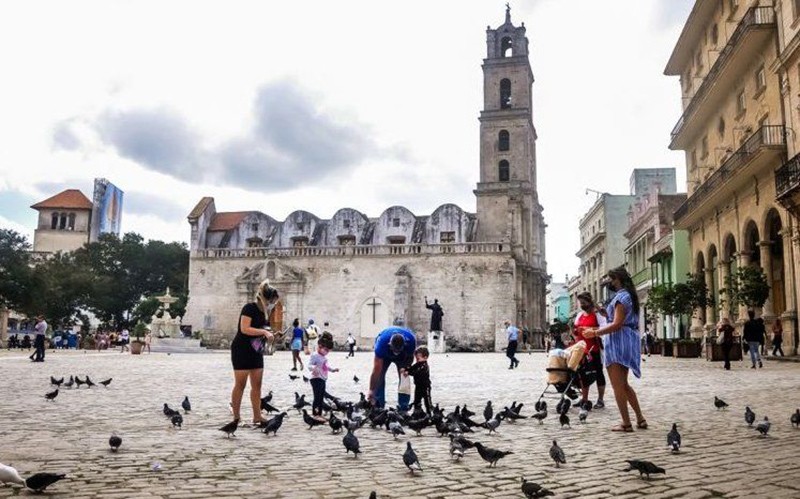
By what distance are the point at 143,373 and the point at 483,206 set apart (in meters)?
34.5

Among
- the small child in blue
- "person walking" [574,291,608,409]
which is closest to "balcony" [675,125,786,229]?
"person walking" [574,291,608,409]

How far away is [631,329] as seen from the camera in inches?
285

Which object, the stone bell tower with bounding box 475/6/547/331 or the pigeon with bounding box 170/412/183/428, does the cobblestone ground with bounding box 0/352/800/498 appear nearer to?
the pigeon with bounding box 170/412/183/428

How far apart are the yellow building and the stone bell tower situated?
17.2 m

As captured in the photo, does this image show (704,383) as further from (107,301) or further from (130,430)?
(107,301)

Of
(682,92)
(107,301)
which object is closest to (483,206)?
(682,92)

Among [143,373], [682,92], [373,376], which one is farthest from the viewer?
[682,92]

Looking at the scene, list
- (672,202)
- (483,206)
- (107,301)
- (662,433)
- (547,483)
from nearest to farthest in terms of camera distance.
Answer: (547,483), (662,433), (672,202), (483,206), (107,301)

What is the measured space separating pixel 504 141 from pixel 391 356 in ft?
141

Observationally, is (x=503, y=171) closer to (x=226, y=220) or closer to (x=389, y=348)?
(x=226, y=220)

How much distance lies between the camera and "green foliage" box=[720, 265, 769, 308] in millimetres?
20625

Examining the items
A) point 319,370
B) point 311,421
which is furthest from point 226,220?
point 311,421

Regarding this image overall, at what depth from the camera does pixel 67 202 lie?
7869cm

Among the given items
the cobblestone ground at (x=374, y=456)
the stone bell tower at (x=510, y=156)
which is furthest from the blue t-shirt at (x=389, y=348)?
the stone bell tower at (x=510, y=156)
